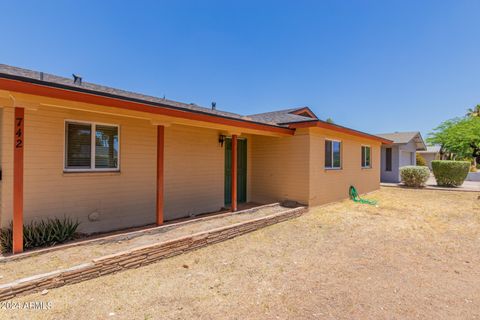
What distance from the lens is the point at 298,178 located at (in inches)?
325

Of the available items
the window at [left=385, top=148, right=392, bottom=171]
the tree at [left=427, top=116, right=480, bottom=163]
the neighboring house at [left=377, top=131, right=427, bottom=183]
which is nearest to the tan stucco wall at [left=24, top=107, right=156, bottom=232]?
the neighboring house at [left=377, top=131, right=427, bottom=183]

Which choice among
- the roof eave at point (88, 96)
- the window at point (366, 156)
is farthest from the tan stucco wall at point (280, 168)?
the window at point (366, 156)

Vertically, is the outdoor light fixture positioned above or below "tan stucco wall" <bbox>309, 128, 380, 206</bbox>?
above

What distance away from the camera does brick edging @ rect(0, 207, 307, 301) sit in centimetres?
296

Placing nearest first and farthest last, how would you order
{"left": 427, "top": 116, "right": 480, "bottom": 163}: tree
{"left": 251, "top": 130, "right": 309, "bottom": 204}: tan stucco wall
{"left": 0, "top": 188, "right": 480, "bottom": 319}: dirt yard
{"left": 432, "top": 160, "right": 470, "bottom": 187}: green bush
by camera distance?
{"left": 0, "top": 188, "right": 480, "bottom": 319}: dirt yard < {"left": 251, "top": 130, "right": 309, "bottom": 204}: tan stucco wall < {"left": 432, "top": 160, "right": 470, "bottom": 187}: green bush < {"left": 427, "top": 116, "right": 480, "bottom": 163}: tree

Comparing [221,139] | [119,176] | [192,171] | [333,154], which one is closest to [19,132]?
[119,176]

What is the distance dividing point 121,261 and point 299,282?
8.96 ft

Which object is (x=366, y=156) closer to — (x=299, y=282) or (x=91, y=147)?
(x=299, y=282)

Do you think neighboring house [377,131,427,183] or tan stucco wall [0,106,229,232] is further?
neighboring house [377,131,427,183]

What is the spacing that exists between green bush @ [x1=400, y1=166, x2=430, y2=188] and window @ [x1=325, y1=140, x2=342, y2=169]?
8148 millimetres

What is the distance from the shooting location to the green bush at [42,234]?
4.06 meters

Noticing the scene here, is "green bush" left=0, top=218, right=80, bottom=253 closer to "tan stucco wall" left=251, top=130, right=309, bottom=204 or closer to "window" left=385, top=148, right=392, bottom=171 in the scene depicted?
"tan stucco wall" left=251, top=130, right=309, bottom=204

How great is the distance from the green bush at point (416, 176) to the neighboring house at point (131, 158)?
26.1 feet

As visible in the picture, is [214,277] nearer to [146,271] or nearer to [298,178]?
[146,271]
